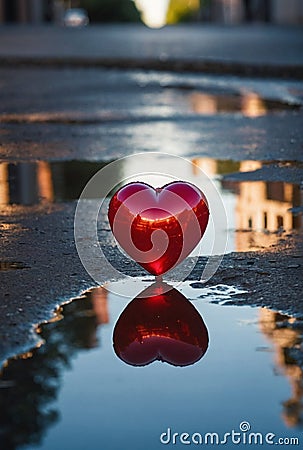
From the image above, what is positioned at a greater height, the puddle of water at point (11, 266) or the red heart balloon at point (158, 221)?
the red heart balloon at point (158, 221)

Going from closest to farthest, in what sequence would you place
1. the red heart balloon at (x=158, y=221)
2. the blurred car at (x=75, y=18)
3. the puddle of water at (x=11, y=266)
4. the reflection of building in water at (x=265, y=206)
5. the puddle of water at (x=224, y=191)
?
the red heart balloon at (x=158, y=221), the puddle of water at (x=11, y=266), the puddle of water at (x=224, y=191), the reflection of building in water at (x=265, y=206), the blurred car at (x=75, y=18)

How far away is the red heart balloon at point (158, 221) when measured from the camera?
12.8 ft

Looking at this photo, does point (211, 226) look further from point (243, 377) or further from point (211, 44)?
point (211, 44)

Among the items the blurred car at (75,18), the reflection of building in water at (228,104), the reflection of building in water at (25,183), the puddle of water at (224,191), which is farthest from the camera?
the blurred car at (75,18)

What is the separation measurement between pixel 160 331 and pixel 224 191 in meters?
2.49

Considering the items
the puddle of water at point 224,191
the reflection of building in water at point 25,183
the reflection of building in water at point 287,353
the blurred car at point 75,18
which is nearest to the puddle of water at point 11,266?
the puddle of water at point 224,191

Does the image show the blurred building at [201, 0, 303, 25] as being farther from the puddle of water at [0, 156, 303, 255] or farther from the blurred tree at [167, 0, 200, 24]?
the puddle of water at [0, 156, 303, 255]

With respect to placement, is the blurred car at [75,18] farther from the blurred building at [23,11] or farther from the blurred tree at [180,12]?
the blurred tree at [180,12]

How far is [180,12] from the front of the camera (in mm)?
88750

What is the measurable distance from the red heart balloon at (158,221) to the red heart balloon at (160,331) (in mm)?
160

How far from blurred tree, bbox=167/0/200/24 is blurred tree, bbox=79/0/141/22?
2885 centimetres

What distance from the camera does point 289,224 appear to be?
509 centimetres

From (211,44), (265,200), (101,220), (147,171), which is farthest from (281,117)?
(211,44)

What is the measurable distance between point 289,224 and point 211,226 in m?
0.39
